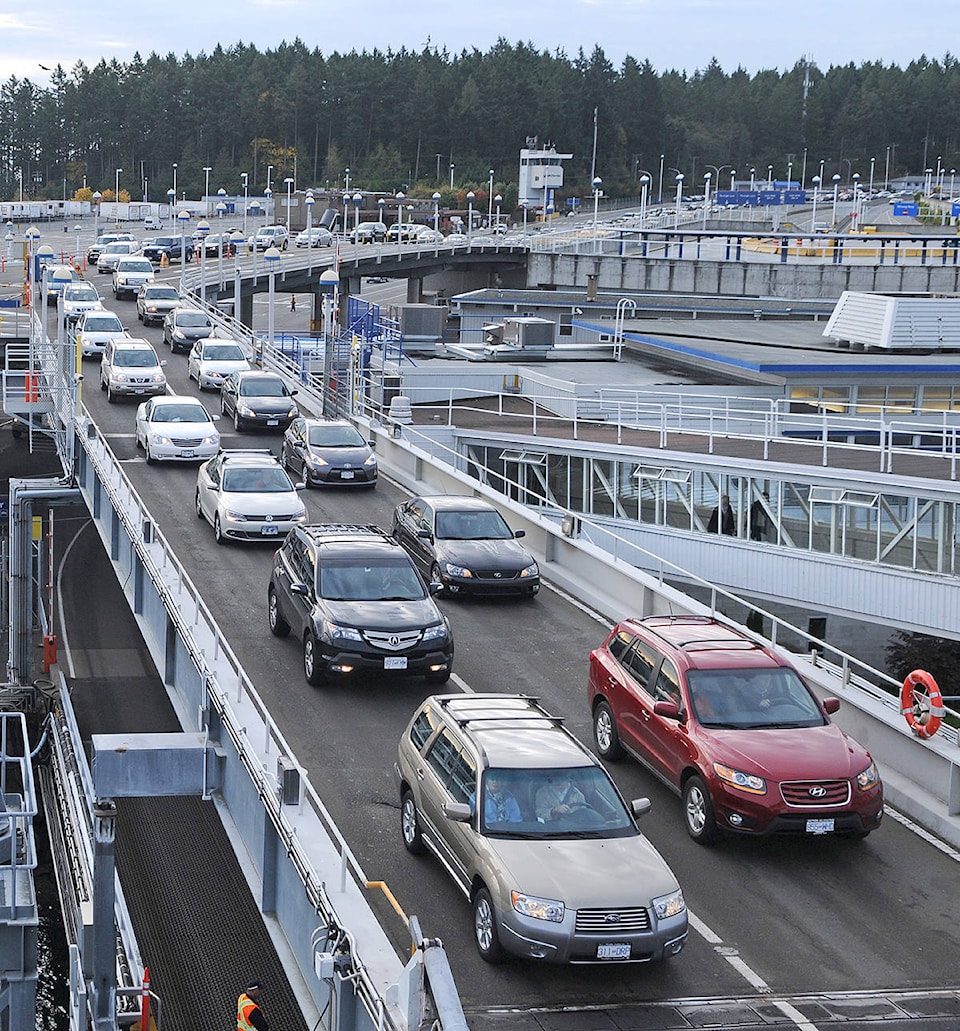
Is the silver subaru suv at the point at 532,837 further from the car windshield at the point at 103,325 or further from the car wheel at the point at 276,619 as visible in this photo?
the car windshield at the point at 103,325

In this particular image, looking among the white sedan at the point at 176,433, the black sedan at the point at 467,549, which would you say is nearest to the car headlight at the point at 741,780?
the black sedan at the point at 467,549

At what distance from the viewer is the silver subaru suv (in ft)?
39.8

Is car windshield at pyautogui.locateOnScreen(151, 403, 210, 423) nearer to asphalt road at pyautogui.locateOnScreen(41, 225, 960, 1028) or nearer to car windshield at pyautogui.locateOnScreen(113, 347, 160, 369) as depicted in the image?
car windshield at pyautogui.locateOnScreen(113, 347, 160, 369)

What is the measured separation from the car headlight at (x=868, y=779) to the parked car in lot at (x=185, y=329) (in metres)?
42.9

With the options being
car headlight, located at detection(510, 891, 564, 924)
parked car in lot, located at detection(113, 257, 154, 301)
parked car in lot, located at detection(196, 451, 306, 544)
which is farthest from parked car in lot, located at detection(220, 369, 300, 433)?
parked car in lot, located at detection(113, 257, 154, 301)

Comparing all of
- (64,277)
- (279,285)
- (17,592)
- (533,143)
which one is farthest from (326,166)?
(17,592)

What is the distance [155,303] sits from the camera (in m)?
62.8

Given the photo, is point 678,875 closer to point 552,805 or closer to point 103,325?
point 552,805

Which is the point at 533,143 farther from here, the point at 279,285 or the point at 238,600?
the point at 238,600

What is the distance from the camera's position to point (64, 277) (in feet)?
229

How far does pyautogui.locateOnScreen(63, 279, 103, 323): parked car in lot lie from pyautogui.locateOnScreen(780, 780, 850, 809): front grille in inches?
1810

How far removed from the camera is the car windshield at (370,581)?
20125 millimetres

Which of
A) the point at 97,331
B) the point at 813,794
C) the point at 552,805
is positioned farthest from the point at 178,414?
the point at 552,805

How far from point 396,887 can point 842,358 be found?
39851 mm
